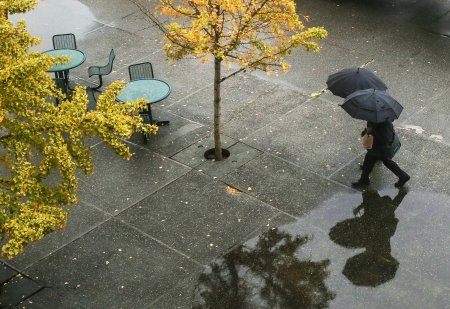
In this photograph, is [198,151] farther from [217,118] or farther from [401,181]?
[401,181]

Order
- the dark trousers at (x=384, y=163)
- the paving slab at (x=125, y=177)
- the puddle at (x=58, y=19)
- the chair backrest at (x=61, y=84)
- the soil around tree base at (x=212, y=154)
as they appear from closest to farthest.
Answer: the dark trousers at (x=384, y=163), the paving slab at (x=125, y=177), the soil around tree base at (x=212, y=154), the chair backrest at (x=61, y=84), the puddle at (x=58, y=19)

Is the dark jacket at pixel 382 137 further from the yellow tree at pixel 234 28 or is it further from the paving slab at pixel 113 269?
the paving slab at pixel 113 269

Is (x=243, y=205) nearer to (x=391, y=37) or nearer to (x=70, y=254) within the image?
(x=70, y=254)

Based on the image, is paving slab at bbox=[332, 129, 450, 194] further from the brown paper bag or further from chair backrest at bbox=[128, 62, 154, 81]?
chair backrest at bbox=[128, 62, 154, 81]

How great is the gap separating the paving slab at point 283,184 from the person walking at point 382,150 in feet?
2.01

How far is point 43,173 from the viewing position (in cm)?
897

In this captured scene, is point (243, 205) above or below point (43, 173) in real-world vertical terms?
below

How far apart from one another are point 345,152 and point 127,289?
4598 mm

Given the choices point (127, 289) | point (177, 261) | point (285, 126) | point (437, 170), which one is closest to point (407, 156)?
point (437, 170)

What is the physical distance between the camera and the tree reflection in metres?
9.89

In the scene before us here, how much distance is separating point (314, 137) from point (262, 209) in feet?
7.24

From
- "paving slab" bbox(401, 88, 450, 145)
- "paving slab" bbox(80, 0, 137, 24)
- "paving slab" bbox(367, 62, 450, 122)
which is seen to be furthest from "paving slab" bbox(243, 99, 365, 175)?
"paving slab" bbox(80, 0, 137, 24)

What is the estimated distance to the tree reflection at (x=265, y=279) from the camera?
9.89m

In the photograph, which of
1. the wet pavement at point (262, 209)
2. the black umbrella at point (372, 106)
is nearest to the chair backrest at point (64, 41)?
the wet pavement at point (262, 209)
